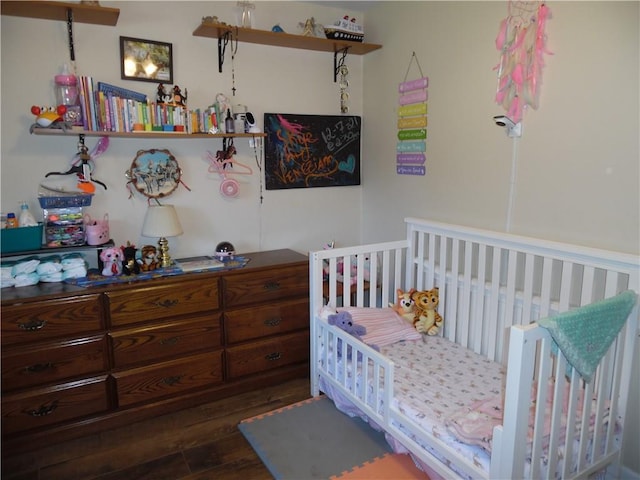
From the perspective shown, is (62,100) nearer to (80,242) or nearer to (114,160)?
(114,160)

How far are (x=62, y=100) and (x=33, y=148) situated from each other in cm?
30

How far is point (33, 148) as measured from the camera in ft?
8.09

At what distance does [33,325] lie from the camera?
2.18 metres

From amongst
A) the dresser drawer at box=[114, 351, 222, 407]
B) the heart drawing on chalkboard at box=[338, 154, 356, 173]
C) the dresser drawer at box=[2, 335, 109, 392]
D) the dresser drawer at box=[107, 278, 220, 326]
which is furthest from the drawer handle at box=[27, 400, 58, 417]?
the heart drawing on chalkboard at box=[338, 154, 356, 173]

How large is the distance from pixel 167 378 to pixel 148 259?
661 mm

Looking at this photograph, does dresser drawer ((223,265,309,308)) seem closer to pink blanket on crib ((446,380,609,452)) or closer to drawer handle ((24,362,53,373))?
drawer handle ((24,362,53,373))

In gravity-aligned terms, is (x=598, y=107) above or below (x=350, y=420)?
above

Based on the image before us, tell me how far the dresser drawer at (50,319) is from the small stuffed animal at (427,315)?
170cm

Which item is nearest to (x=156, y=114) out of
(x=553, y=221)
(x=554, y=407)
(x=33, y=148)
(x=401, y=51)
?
(x=33, y=148)

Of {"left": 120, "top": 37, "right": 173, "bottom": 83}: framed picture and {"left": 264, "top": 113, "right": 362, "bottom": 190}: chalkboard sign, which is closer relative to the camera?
{"left": 120, "top": 37, "right": 173, "bottom": 83}: framed picture

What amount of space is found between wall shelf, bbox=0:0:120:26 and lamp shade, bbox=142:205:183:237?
1010 mm

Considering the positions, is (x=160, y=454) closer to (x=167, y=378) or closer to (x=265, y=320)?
(x=167, y=378)

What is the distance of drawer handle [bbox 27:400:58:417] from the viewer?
7.29 feet

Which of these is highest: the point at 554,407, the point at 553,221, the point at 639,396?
the point at 553,221
